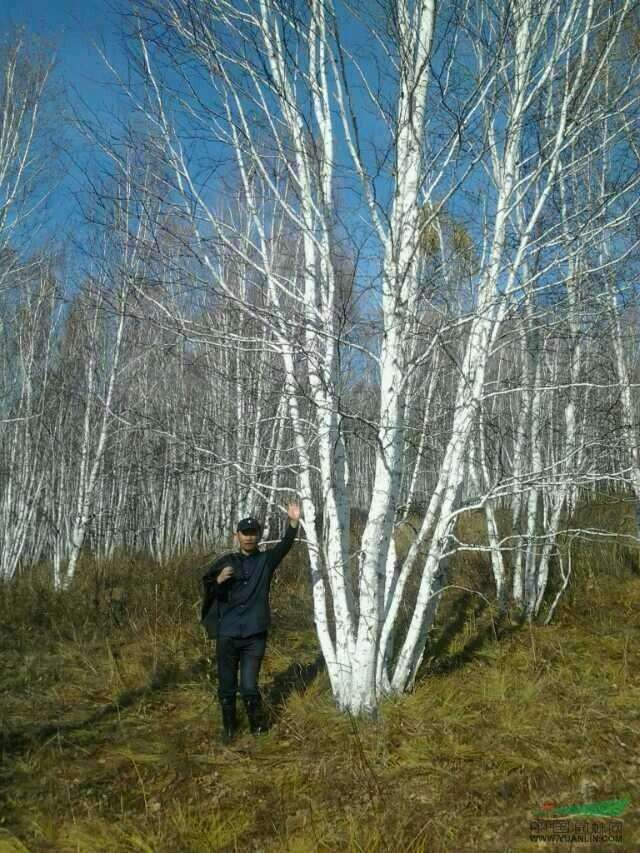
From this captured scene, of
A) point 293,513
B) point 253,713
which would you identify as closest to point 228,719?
point 253,713

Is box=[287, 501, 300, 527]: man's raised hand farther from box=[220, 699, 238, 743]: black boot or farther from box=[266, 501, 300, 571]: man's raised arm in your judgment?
box=[220, 699, 238, 743]: black boot

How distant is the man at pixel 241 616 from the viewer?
154 inches

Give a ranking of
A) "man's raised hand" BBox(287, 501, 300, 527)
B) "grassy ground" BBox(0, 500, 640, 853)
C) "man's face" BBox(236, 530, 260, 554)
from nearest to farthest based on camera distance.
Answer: "grassy ground" BBox(0, 500, 640, 853) → "man's raised hand" BBox(287, 501, 300, 527) → "man's face" BBox(236, 530, 260, 554)

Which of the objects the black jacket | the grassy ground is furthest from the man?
the grassy ground

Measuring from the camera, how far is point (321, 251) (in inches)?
169

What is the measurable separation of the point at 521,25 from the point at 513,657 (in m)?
4.49

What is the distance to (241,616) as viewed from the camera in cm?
395

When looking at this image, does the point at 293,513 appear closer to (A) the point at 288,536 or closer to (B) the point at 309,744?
(A) the point at 288,536

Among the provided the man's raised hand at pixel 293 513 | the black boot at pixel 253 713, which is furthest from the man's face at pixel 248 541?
the black boot at pixel 253 713

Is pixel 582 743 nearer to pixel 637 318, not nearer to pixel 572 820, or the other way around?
pixel 572 820

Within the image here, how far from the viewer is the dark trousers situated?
3902 mm

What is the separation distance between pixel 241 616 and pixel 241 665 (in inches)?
11.7

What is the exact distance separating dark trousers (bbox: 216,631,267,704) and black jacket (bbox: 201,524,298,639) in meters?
0.06

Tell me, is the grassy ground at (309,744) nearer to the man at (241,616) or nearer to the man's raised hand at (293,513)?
the man at (241,616)
